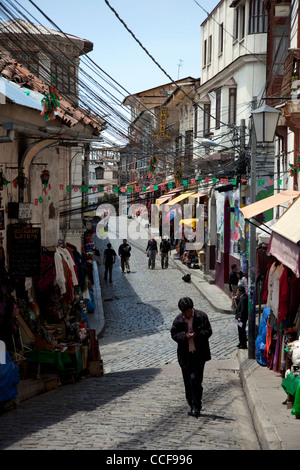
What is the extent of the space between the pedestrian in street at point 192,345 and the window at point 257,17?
1846 centimetres

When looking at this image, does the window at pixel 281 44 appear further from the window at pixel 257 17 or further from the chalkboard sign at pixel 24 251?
the chalkboard sign at pixel 24 251

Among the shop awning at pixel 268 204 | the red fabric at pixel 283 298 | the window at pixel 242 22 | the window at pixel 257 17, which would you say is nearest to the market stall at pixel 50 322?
the red fabric at pixel 283 298

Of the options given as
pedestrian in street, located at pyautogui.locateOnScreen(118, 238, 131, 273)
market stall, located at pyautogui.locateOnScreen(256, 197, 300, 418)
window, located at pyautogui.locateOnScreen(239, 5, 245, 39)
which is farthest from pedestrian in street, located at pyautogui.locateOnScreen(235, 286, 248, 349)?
pedestrian in street, located at pyautogui.locateOnScreen(118, 238, 131, 273)

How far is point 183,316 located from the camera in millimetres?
9203

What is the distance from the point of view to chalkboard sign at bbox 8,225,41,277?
41.4ft

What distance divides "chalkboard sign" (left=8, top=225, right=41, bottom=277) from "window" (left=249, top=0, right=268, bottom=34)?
1579 cm

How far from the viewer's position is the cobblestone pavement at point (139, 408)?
752cm

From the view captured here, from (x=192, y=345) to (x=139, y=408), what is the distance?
129 centimetres

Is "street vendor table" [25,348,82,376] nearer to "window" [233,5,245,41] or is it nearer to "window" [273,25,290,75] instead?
"window" [273,25,290,75]

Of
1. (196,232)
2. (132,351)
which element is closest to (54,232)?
(132,351)

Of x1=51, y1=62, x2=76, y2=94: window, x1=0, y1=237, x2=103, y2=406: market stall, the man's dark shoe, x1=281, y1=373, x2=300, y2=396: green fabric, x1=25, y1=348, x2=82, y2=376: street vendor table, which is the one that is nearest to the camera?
x1=281, y1=373, x2=300, y2=396: green fabric

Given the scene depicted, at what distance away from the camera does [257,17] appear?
25062 mm
